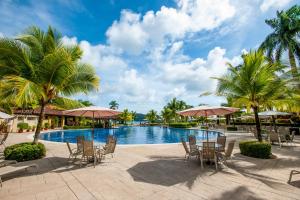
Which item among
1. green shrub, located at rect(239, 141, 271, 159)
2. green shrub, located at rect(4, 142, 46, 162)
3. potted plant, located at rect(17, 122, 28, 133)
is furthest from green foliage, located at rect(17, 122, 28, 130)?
green shrub, located at rect(239, 141, 271, 159)

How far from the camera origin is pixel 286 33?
784 inches

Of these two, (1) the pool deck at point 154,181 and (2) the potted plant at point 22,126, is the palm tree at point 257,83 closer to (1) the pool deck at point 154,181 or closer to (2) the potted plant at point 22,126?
(1) the pool deck at point 154,181

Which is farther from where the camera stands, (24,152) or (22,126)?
(22,126)

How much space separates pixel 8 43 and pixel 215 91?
9.88 metres

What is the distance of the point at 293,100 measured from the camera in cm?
854

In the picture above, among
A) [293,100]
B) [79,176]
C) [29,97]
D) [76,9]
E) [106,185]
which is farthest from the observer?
[76,9]

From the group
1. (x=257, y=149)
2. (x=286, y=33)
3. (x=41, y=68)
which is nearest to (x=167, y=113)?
(x=286, y=33)

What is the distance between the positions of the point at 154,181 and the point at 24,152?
590 cm

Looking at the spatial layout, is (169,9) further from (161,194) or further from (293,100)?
(161,194)

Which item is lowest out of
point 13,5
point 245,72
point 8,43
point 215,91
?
point 215,91

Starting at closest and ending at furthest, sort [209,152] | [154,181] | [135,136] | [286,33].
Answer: [154,181] → [209,152] → [286,33] → [135,136]

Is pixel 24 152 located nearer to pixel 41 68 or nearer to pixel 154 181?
pixel 41 68

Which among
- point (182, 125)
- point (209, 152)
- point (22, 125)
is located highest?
point (22, 125)

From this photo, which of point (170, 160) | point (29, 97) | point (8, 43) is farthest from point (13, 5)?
point (170, 160)
